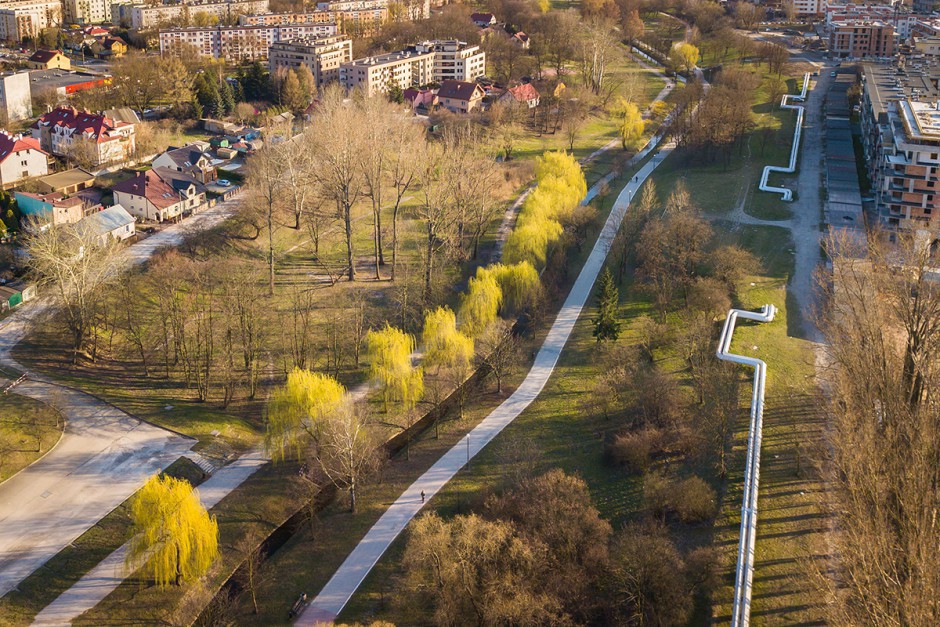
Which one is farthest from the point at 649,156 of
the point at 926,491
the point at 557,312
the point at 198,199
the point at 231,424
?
the point at 926,491

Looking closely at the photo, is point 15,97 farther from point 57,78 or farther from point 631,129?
point 631,129

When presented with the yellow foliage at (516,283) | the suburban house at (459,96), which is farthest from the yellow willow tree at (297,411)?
the suburban house at (459,96)

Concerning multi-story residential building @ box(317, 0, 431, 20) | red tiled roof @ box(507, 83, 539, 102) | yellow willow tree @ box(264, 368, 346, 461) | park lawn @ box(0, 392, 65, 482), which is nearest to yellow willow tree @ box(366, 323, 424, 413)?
yellow willow tree @ box(264, 368, 346, 461)

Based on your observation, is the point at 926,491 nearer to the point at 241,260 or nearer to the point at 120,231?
the point at 241,260

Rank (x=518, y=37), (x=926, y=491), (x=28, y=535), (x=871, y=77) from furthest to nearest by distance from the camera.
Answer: (x=518, y=37), (x=871, y=77), (x=28, y=535), (x=926, y=491)

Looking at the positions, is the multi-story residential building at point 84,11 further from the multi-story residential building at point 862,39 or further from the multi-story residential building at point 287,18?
the multi-story residential building at point 862,39
